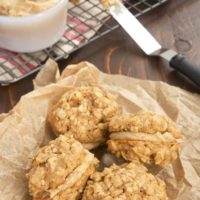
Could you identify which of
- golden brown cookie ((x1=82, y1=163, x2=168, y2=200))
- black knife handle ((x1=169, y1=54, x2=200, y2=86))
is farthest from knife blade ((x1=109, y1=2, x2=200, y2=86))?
golden brown cookie ((x1=82, y1=163, x2=168, y2=200))

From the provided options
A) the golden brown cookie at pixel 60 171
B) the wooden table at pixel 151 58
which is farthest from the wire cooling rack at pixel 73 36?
the golden brown cookie at pixel 60 171

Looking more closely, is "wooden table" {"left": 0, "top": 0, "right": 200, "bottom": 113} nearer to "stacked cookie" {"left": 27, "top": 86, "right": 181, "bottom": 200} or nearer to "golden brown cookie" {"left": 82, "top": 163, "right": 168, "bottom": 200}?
"stacked cookie" {"left": 27, "top": 86, "right": 181, "bottom": 200}

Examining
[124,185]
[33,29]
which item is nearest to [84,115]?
[124,185]

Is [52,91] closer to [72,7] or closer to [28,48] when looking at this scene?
[28,48]

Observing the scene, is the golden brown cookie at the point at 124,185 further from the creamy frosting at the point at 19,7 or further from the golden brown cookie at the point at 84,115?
the creamy frosting at the point at 19,7

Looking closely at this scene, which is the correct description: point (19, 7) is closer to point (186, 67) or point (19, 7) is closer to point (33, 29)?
point (33, 29)

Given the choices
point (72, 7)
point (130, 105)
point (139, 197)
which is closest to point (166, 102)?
point (130, 105)
